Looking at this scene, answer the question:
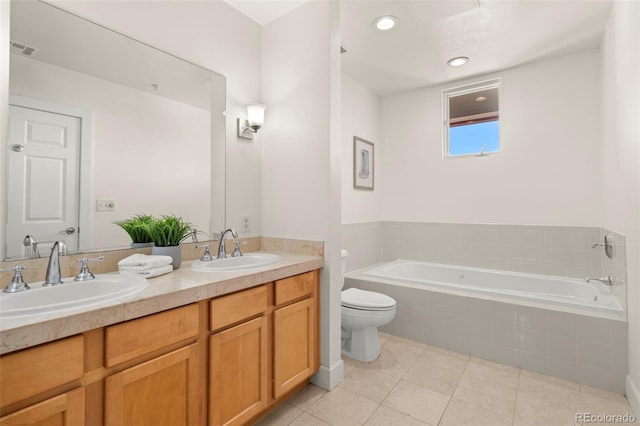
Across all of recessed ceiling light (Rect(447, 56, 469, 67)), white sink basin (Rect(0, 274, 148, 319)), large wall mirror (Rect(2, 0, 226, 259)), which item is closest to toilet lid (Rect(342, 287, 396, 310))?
A: large wall mirror (Rect(2, 0, 226, 259))

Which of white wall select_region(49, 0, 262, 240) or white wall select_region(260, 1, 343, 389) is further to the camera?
white wall select_region(260, 1, 343, 389)

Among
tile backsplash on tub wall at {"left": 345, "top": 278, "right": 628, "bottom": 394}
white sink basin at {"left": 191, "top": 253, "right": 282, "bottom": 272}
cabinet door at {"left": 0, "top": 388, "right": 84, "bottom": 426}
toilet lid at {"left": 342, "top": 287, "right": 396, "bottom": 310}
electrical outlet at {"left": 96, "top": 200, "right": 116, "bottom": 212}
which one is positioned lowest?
tile backsplash on tub wall at {"left": 345, "top": 278, "right": 628, "bottom": 394}

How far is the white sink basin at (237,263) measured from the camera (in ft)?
5.20

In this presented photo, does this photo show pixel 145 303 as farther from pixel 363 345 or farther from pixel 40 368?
pixel 363 345

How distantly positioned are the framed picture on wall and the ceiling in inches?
29.3

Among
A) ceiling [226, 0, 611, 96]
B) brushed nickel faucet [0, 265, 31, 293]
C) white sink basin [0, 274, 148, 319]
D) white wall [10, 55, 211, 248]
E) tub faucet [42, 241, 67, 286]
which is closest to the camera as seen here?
white sink basin [0, 274, 148, 319]

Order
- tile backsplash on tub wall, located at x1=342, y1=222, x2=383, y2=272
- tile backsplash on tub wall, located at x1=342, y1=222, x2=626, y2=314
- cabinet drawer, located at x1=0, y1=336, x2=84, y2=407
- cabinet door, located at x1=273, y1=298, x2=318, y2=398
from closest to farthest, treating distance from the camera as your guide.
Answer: cabinet drawer, located at x1=0, y1=336, x2=84, y2=407 → cabinet door, located at x1=273, y1=298, x2=318, y2=398 → tile backsplash on tub wall, located at x1=342, y1=222, x2=626, y2=314 → tile backsplash on tub wall, located at x1=342, y1=222, x2=383, y2=272

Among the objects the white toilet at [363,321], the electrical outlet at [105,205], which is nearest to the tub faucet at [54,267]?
the electrical outlet at [105,205]

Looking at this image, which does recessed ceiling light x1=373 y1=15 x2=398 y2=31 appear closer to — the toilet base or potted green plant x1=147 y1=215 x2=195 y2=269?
potted green plant x1=147 y1=215 x2=195 y2=269

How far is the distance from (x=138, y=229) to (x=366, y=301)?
1610 millimetres

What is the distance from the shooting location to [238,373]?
1417 mm

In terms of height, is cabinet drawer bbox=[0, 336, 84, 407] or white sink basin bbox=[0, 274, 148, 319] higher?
white sink basin bbox=[0, 274, 148, 319]

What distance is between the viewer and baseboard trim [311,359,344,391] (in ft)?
6.33

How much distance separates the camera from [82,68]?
1481 millimetres
